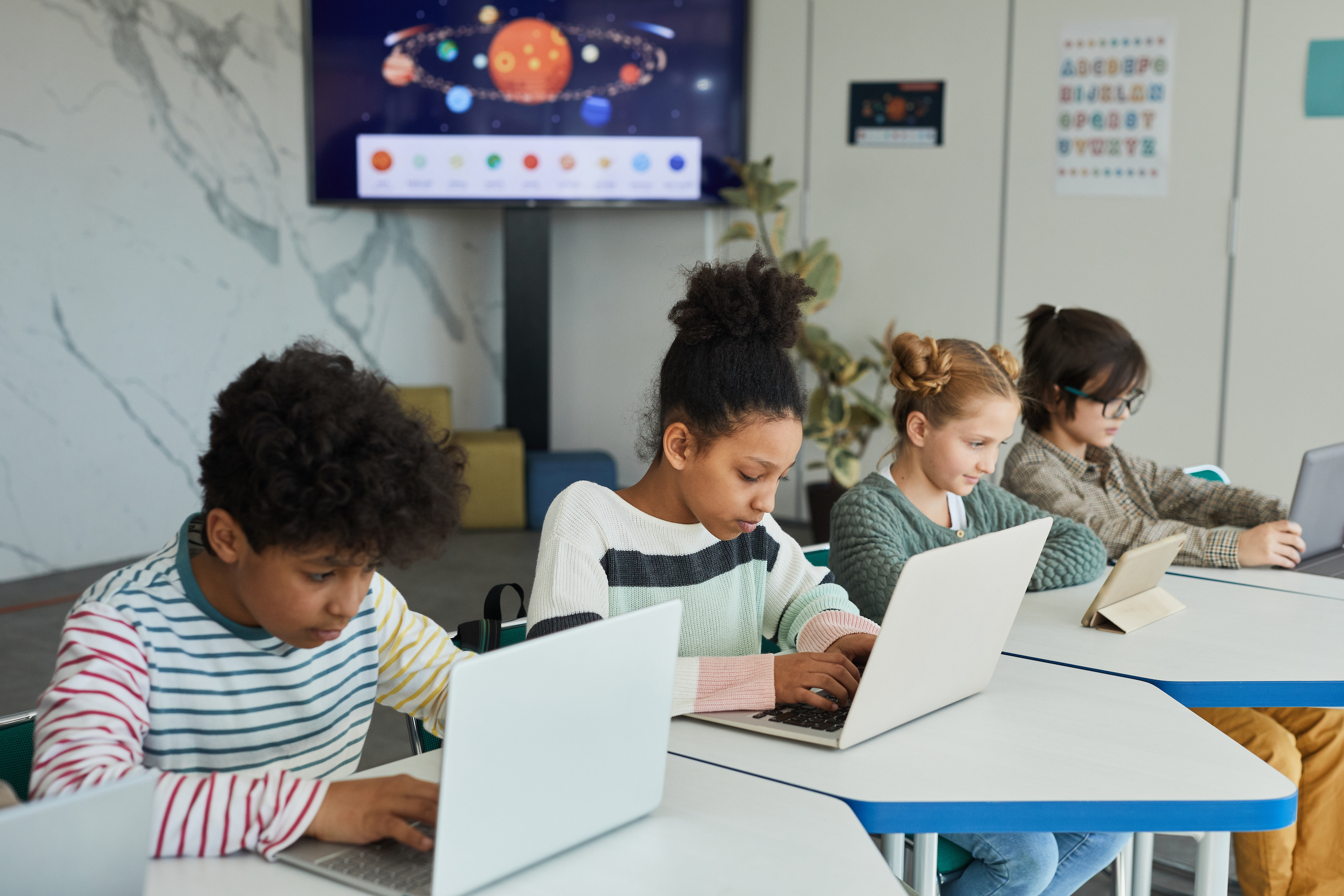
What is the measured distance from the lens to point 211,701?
1.10 metres

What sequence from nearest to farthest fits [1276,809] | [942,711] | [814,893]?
[814,893] < [1276,809] < [942,711]

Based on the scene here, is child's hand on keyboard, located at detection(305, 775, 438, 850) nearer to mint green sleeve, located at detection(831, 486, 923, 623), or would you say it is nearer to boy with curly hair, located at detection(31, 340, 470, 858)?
boy with curly hair, located at detection(31, 340, 470, 858)

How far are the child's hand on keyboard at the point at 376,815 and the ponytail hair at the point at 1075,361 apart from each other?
1.70 metres

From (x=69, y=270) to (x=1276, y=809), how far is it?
4.04 m


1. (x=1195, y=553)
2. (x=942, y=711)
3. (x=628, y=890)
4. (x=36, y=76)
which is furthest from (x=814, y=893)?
(x=36, y=76)

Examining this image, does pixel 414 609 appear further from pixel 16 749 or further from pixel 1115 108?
pixel 1115 108

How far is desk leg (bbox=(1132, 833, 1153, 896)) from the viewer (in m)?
1.78

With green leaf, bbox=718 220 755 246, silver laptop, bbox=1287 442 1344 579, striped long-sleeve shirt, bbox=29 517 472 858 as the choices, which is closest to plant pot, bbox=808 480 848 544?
green leaf, bbox=718 220 755 246

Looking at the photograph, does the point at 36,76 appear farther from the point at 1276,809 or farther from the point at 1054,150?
the point at 1276,809

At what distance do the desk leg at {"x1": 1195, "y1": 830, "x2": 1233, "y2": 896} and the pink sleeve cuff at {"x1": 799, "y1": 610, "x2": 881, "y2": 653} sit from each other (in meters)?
0.45

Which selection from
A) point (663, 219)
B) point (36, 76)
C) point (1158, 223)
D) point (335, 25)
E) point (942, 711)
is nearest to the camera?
point (942, 711)

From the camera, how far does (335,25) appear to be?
15.1ft

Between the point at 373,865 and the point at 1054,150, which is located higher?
the point at 1054,150

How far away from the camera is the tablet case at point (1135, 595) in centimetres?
169
